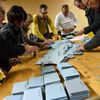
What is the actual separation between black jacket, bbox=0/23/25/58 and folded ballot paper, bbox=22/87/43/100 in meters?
0.85

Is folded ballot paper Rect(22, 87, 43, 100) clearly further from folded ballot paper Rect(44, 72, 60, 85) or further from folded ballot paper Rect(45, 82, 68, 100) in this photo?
folded ballot paper Rect(44, 72, 60, 85)

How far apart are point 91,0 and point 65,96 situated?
1.61 metres

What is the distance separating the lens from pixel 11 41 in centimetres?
245

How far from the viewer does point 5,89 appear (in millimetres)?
1798

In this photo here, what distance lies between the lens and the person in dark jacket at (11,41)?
7.64 ft

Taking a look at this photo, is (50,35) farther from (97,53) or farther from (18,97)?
(18,97)

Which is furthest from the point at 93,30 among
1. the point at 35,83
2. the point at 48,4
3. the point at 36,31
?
the point at 48,4

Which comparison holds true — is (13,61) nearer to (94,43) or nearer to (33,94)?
(94,43)

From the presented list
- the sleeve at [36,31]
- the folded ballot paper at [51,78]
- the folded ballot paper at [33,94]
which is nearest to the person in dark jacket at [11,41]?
the folded ballot paper at [51,78]

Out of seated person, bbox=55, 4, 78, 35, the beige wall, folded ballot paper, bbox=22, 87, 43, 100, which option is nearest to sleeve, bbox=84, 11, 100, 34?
folded ballot paper, bbox=22, 87, 43, 100

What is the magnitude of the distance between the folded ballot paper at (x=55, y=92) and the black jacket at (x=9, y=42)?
34.1 inches

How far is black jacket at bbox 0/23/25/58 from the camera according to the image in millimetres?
2301

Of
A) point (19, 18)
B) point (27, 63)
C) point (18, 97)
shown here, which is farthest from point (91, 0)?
point (18, 97)

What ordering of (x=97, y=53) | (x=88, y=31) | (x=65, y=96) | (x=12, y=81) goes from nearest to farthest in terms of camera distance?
(x=65, y=96), (x=12, y=81), (x=97, y=53), (x=88, y=31)
